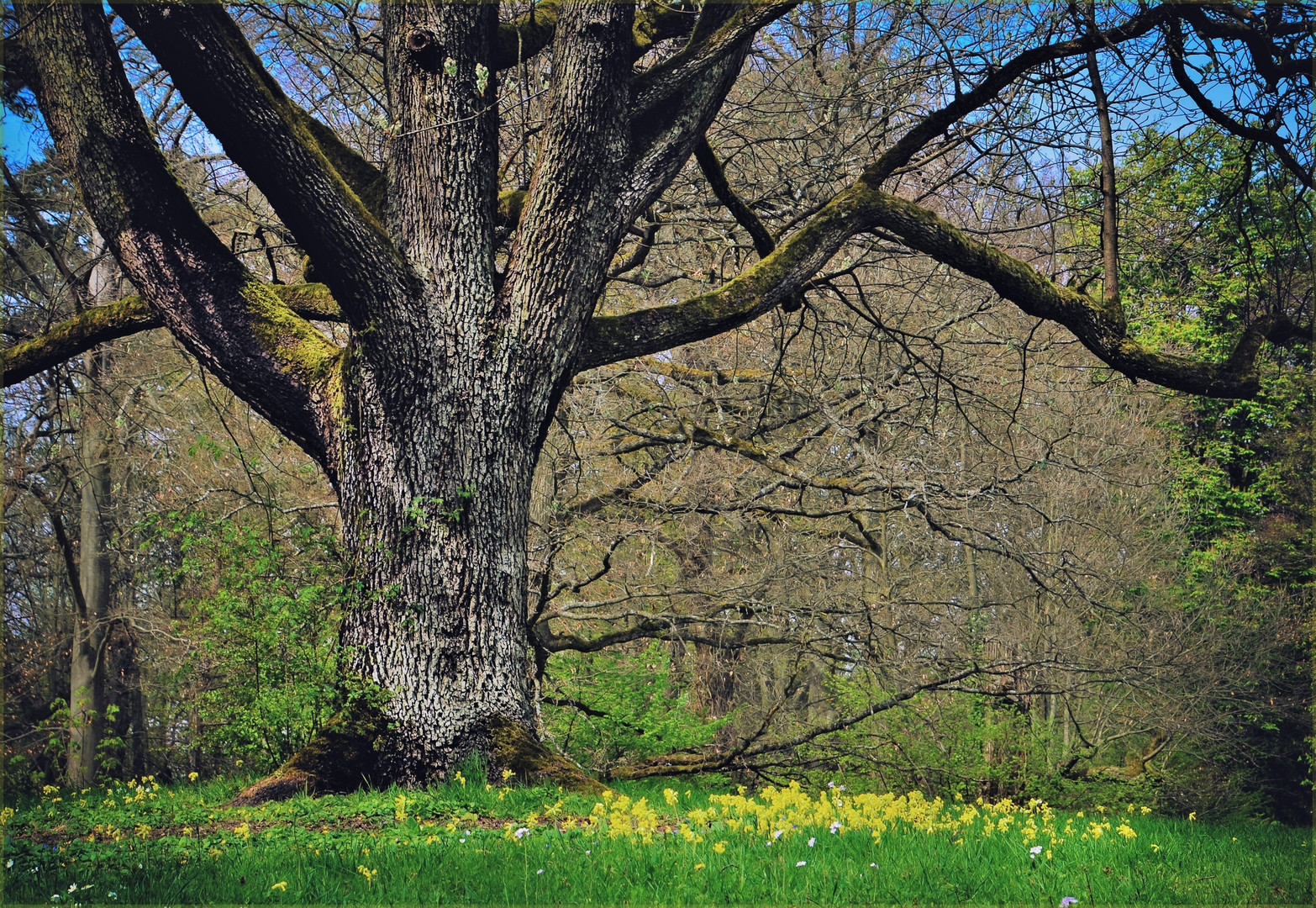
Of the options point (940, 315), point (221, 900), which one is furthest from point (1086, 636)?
point (221, 900)

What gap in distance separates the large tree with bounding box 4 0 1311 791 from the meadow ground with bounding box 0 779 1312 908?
2.57 feet

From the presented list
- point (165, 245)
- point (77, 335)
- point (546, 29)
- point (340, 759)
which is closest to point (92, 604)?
point (77, 335)

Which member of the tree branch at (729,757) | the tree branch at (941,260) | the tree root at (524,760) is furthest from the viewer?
the tree branch at (729,757)

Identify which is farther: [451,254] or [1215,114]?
[1215,114]

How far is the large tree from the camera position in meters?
5.22

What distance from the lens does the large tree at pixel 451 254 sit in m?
5.22

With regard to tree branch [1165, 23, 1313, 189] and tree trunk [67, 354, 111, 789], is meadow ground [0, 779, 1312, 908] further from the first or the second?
tree trunk [67, 354, 111, 789]

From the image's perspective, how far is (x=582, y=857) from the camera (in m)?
3.59

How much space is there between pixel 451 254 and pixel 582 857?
149 inches

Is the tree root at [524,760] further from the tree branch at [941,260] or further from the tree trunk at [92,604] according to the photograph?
the tree trunk at [92,604]

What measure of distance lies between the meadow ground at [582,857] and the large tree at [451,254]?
78cm

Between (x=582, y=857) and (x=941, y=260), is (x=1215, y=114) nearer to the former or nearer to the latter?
(x=941, y=260)

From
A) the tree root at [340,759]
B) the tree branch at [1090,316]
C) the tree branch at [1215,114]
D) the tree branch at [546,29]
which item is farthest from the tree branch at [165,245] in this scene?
the tree branch at [1215,114]

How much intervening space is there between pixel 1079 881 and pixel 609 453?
7.57 m
